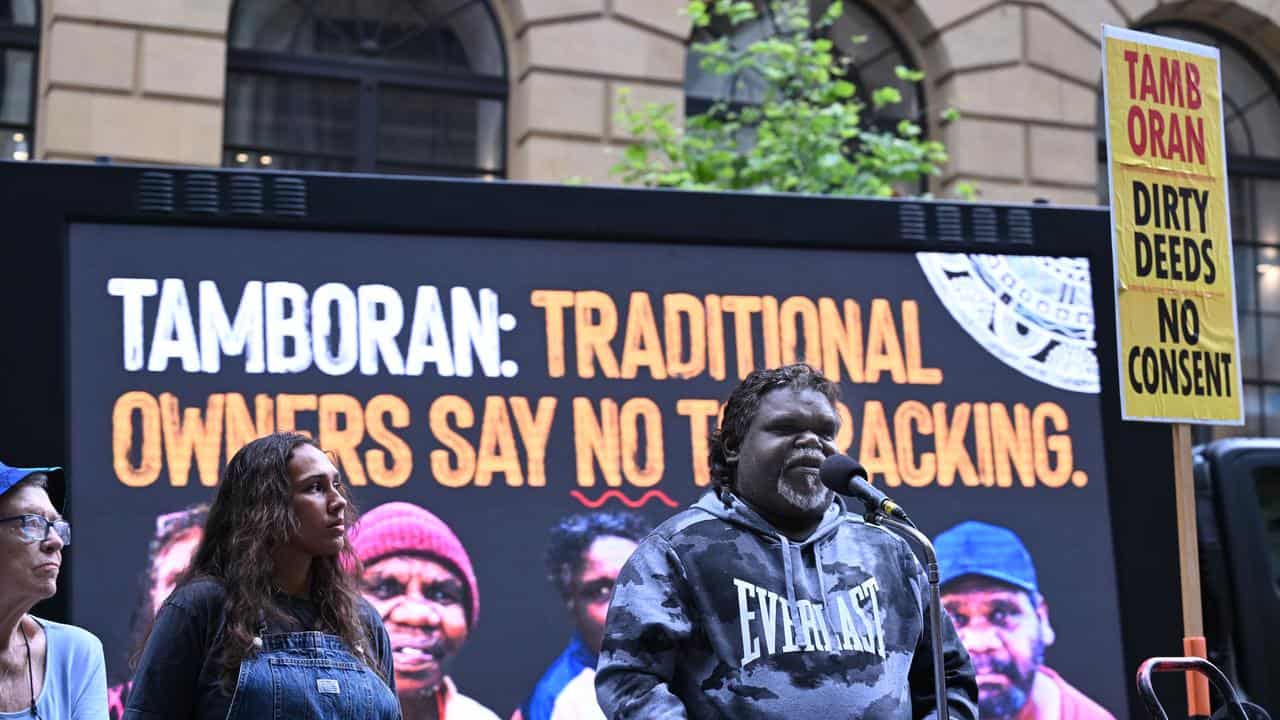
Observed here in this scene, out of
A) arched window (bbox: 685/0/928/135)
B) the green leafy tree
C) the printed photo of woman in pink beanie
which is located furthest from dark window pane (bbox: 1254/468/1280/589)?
arched window (bbox: 685/0/928/135)

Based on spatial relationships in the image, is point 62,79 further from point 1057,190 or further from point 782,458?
point 782,458

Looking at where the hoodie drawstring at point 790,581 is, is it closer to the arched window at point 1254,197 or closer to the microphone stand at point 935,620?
the microphone stand at point 935,620

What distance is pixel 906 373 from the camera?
242 inches

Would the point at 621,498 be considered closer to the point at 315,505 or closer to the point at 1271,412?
the point at 315,505

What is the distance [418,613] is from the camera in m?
5.54

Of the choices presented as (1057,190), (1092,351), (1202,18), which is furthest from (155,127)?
(1202,18)

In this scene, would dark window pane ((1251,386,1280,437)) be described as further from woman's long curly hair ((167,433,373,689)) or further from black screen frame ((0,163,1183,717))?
woman's long curly hair ((167,433,373,689))

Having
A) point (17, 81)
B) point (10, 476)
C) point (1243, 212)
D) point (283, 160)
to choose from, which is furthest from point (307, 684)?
point (1243, 212)

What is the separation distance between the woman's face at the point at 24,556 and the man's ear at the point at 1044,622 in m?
3.60

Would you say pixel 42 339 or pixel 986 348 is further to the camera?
pixel 986 348

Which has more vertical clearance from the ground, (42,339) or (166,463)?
(42,339)

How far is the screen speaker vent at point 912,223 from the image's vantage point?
20.7 feet

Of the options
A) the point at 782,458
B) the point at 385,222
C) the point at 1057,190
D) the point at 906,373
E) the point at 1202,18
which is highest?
the point at 1202,18

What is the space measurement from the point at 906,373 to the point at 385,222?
1.96 meters
